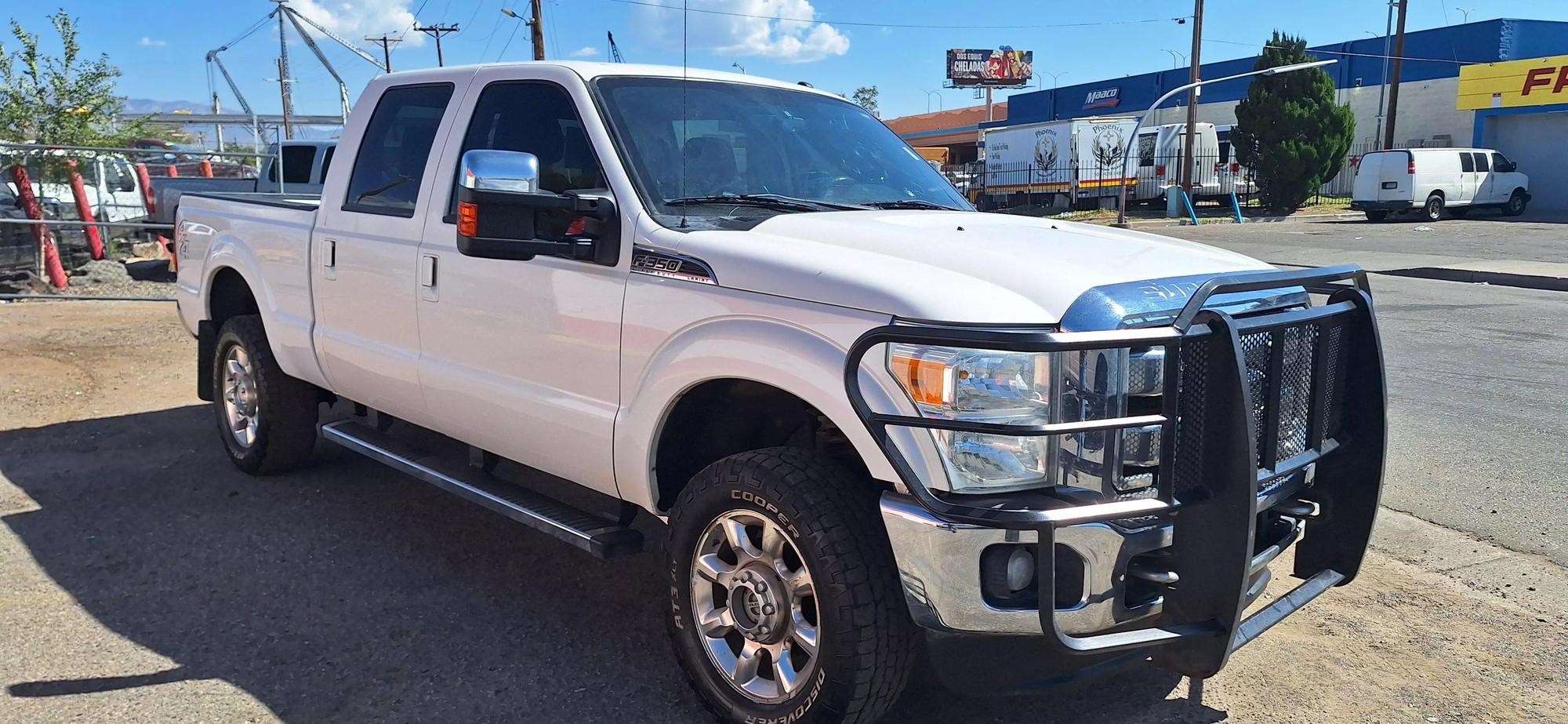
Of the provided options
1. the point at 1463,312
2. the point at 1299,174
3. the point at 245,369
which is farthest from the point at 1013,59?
the point at 245,369

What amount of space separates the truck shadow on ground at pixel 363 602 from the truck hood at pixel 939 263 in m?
1.15

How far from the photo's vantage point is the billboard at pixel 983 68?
89.2m

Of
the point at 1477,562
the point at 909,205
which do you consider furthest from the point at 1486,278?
the point at 909,205

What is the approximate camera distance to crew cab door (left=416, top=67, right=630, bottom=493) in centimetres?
370

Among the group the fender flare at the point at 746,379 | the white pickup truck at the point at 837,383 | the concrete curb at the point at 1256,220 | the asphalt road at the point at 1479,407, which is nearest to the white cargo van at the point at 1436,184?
the concrete curb at the point at 1256,220

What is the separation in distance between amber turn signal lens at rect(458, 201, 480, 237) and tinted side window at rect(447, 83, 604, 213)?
0.48 m

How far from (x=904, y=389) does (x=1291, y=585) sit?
8.52 ft

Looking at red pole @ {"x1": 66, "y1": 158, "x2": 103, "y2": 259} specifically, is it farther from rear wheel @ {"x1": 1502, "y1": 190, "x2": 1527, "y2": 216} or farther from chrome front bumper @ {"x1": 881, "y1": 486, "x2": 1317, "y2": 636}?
rear wheel @ {"x1": 1502, "y1": 190, "x2": 1527, "y2": 216}

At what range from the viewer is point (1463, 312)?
1233 centimetres

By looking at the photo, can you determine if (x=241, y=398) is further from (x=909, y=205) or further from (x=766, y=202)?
(x=909, y=205)

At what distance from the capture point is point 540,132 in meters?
4.18

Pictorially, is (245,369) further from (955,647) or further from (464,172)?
(955,647)

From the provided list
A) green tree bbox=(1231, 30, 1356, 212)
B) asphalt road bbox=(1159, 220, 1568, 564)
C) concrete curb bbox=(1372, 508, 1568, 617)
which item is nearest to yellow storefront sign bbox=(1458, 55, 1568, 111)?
green tree bbox=(1231, 30, 1356, 212)

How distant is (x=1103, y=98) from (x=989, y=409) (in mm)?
59166
